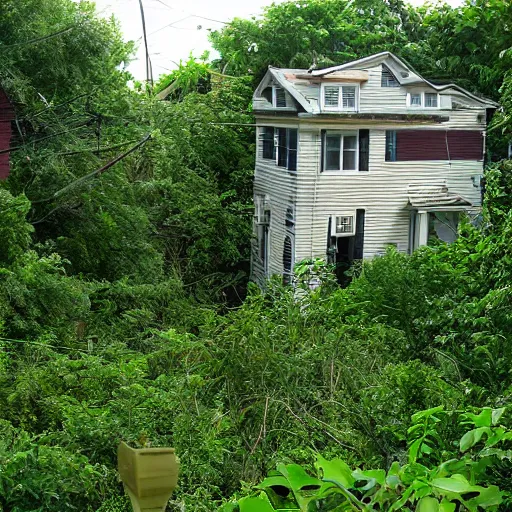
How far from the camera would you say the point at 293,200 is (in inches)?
582

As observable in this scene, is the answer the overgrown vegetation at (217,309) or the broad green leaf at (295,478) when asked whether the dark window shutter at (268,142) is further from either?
the broad green leaf at (295,478)

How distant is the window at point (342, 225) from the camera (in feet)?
48.9

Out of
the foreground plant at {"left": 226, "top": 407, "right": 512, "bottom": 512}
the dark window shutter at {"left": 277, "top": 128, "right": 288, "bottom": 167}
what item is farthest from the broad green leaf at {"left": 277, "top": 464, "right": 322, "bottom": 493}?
the dark window shutter at {"left": 277, "top": 128, "right": 288, "bottom": 167}

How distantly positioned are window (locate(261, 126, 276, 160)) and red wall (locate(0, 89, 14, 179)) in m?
5.62

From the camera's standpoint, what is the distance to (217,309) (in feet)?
35.5

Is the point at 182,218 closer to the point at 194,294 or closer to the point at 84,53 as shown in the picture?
the point at 194,294

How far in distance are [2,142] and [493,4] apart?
10434 mm

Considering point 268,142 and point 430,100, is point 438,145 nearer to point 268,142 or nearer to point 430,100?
point 430,100

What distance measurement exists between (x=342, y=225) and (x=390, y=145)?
181 centimetres

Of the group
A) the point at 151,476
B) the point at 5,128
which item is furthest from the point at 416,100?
the point at 151,476

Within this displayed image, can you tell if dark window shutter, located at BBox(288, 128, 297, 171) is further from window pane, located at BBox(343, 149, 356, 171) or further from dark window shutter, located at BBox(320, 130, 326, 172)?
window pane, located at BBox(343, 149, 356, 171)

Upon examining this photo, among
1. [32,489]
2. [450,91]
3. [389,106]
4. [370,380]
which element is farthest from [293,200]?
[32,489]

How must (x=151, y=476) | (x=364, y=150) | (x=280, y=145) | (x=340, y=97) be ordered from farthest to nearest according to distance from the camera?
(x=280, y=145), (x=364, y=150), (x=340, y=97), (x=151, y=476)

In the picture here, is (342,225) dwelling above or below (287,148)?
below
